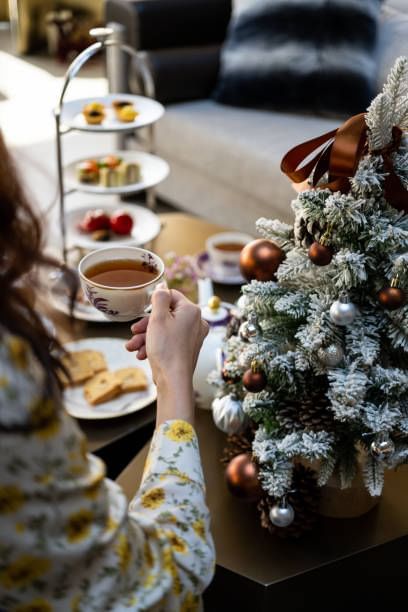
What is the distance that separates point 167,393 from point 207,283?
2.76ft

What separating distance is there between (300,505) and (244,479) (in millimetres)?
97

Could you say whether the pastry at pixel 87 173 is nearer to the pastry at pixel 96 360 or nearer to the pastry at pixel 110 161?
the pastry at pixel 110 161

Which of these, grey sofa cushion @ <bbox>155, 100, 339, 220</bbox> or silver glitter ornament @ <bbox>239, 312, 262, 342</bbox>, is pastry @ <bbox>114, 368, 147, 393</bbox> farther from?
grey sofa cushion @ <bbox>155, 100, 339, 220</bbox>

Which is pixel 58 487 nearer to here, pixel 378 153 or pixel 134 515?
pixel 134 515

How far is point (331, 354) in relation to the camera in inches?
42.2

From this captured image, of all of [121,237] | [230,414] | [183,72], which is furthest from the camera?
[183,72]

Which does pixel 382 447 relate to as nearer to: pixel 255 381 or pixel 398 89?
pixel 255 381

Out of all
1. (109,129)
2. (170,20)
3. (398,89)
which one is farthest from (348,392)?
(170,20)

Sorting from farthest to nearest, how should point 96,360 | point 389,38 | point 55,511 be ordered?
point 389,38 → point 96,360 → point 55,511

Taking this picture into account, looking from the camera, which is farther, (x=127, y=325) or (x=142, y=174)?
(x=142, y=174)

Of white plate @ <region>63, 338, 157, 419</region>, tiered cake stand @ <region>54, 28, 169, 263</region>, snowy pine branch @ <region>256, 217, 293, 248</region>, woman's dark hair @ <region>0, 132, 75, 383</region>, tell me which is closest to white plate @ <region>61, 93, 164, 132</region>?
tiered cake stand @ <region>54, 28, 169, 263</region>

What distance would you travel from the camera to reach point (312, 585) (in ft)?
3.86

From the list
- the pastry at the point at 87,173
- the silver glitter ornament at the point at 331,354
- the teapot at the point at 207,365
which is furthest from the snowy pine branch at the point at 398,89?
the pastry at the point at 87,173

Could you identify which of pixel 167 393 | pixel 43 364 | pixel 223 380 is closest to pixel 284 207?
pixel 223 380
